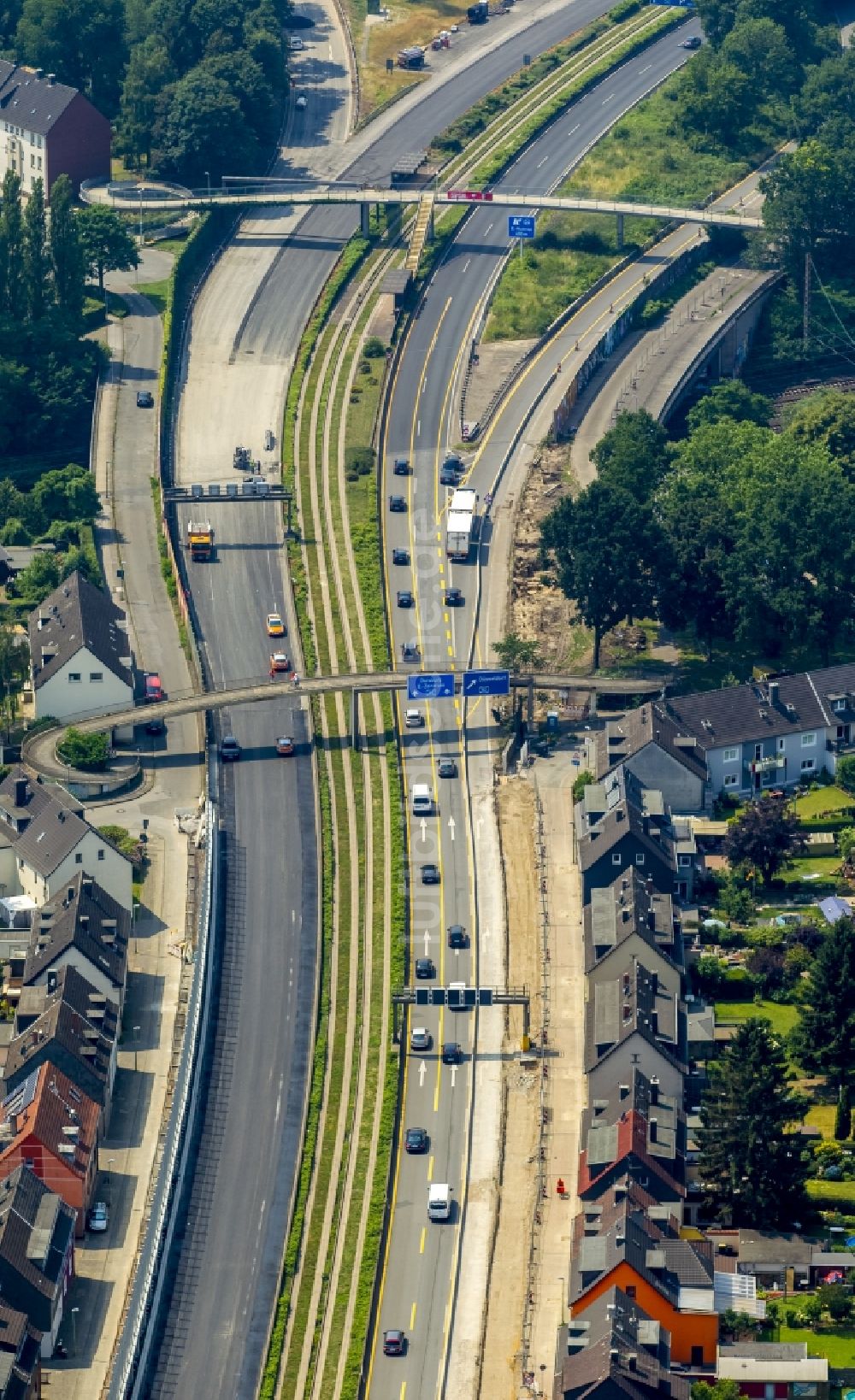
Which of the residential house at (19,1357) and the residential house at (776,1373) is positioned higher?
the residential house at (776,1373)

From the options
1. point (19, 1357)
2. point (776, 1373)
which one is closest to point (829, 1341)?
point (776, 1373)

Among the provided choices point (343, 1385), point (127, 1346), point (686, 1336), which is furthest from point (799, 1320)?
point (127, 1346)

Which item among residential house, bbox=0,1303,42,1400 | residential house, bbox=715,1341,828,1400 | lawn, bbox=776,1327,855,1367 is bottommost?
residential house, bbox=0,1303,42,1400

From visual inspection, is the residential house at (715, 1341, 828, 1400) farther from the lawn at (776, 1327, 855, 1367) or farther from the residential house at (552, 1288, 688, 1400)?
the residential house at (552, 1288, 688, 1400)

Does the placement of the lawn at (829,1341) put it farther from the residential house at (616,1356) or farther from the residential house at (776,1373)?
the residential house at (616,1356)

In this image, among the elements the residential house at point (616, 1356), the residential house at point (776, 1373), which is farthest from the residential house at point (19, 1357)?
the residential house at point (776, 1373)

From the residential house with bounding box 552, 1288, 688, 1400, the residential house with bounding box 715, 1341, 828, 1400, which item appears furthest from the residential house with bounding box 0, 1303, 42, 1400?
the residential house with bounding box 715, 1341, 828, 1400
